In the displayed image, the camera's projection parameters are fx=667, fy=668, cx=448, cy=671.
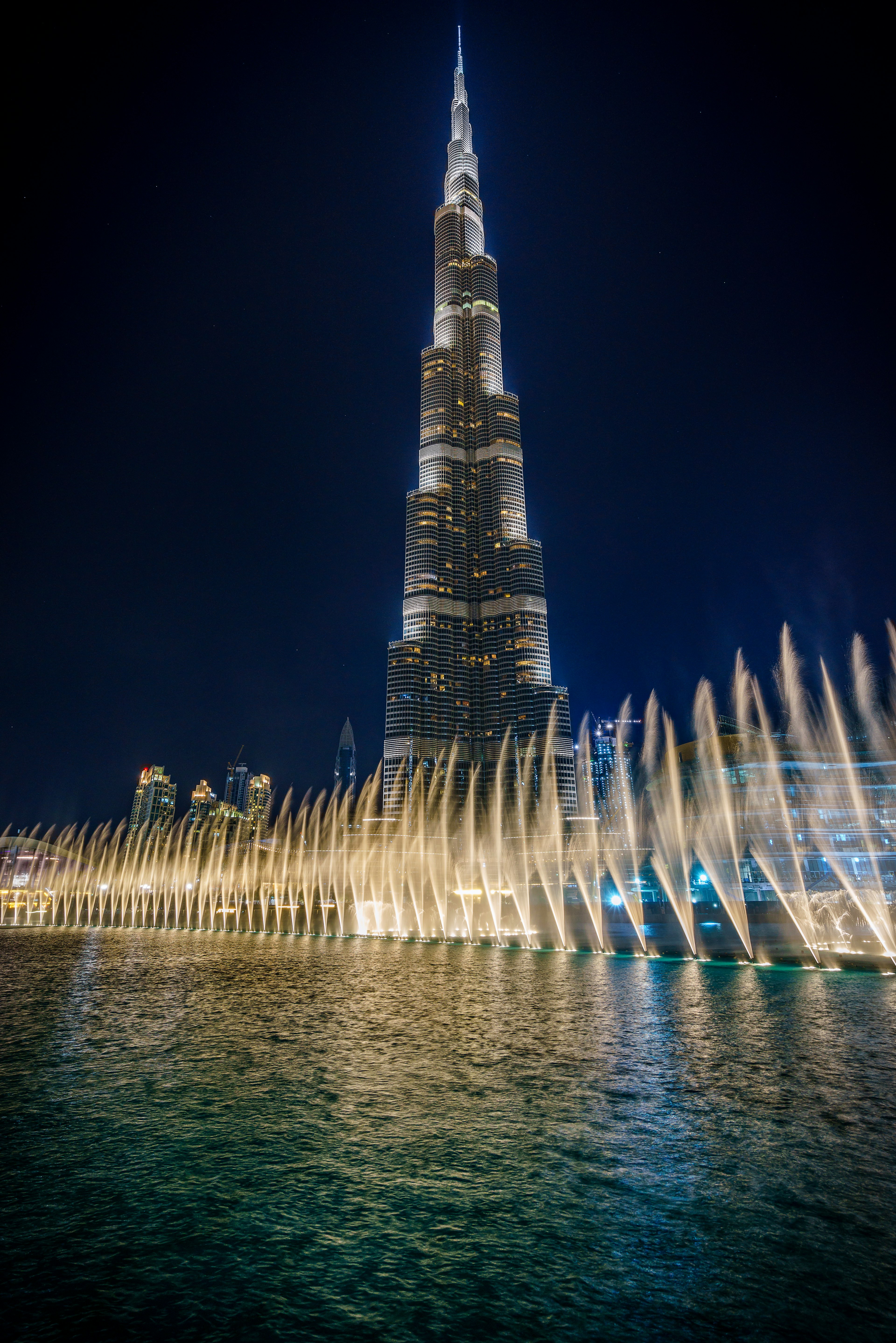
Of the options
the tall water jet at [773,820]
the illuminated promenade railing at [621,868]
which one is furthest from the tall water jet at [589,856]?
the tall water jet at [773,820]

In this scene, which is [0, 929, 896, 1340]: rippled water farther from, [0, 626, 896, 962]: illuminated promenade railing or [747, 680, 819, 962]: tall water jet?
[747, 680, 819, 962]: tall water jet

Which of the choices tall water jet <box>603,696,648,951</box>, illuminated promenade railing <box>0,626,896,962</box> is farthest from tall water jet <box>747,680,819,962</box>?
tall water jet <box>603,696,648,951</box>

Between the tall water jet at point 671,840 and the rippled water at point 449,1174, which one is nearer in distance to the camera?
the rippled water at point 449,1174

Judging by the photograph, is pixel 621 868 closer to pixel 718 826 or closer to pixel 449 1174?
pixel 718 826

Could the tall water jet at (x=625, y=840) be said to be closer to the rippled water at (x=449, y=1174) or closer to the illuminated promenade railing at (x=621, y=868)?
the illuminated promenade railing at (x=621, y=868)

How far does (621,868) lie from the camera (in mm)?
98125

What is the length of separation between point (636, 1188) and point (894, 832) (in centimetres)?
7851

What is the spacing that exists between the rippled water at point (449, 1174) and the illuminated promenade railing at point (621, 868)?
82.9 ft

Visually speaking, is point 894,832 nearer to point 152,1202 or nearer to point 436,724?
point 152,1202

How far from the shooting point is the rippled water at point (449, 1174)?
6297mm

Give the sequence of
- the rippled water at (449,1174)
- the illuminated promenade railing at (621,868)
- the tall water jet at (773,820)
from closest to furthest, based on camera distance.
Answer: the rippled water at (449,1174), the illuminated promenade railing at (621,868), the tall water jet at (773,820)

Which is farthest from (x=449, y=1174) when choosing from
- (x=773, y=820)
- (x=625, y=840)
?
(x=625, y=840)

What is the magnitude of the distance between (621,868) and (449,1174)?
9521cm

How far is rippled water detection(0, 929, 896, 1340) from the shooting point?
630 centimetres
